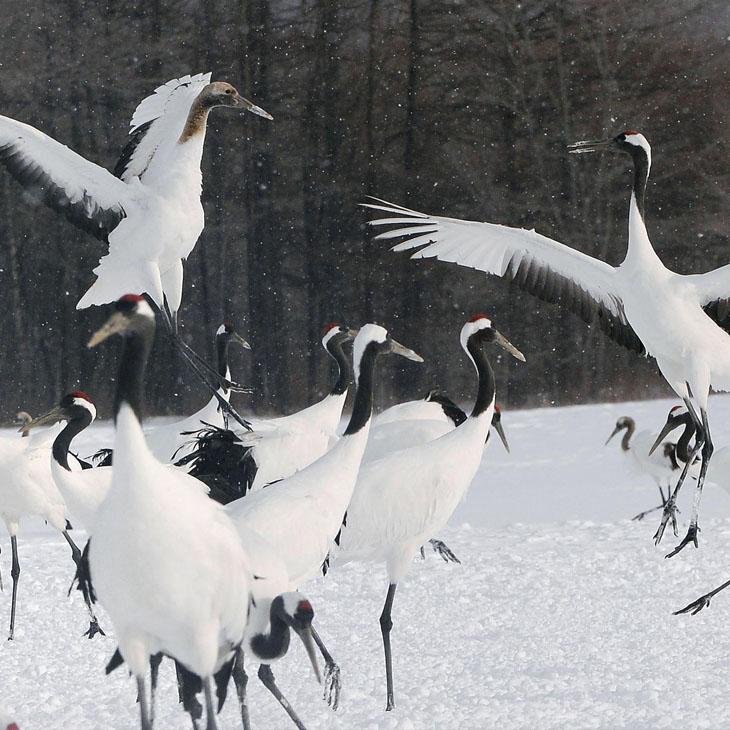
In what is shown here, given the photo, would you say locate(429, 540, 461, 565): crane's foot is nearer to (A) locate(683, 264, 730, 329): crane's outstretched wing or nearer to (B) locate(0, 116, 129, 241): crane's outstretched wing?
(A) locate(683, 264, 730, 329): crane's outstretched wing

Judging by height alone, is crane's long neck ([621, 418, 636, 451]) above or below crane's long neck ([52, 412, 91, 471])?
below

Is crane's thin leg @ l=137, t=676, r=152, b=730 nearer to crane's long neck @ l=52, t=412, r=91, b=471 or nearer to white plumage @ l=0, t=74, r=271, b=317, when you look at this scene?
crane's long neck @ l=52, t=412, r=91, b=471

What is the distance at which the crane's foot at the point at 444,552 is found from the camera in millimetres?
4831

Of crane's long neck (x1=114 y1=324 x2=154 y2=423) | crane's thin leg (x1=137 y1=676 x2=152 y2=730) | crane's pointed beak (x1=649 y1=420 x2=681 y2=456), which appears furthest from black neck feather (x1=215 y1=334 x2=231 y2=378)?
crane's long neck (x1=114 y1=324 x2=154 y2=423)

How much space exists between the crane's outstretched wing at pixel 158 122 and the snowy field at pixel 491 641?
193 cm

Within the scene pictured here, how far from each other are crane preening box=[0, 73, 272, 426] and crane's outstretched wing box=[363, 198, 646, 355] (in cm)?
79

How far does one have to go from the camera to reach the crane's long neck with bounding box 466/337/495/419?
3609 millimetres

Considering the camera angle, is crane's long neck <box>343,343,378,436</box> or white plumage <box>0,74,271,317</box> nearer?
crane's long neck <box>343,343,378,436</box>

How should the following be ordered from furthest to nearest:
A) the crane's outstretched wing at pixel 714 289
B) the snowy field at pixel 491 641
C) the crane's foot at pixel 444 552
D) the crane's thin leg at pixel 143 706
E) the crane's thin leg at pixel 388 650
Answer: the crane's foot at pixel 444 552, the crane's outstretched wing at pixel 714 289, the crane's thin leg at pixel 388 650, the snowy field at pixel 491 641, the crane's thin leg at pixel 143 706

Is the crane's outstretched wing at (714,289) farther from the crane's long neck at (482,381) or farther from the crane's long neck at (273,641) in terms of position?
the crane's long neck at (273,641)

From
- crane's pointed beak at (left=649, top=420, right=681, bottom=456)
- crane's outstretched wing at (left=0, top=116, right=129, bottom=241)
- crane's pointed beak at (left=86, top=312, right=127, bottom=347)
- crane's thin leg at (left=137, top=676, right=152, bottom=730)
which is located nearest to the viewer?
crane's pointed beak at (left=86, top=312, right=127, bottom=347)

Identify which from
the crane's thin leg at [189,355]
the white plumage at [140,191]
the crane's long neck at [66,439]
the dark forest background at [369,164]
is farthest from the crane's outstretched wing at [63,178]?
the dark forest background at [369,164]

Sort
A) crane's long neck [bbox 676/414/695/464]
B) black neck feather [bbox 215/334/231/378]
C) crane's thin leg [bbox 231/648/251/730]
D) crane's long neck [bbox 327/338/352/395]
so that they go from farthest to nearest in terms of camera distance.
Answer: crane's long neck [bbox 676/414/695/464] < black neck feather [bbox 215/334/231/378] < crane's long neck [bbox 327/338/352/395] < crane's thin leg [bbox 231/648/251/730]

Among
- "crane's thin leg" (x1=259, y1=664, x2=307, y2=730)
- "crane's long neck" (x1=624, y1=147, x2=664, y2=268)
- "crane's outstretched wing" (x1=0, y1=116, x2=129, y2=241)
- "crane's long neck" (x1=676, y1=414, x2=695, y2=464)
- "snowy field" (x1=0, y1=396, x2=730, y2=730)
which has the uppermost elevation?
"crane's outstretched wing" (x1=0, y1=116, x2=129, y2=241)
